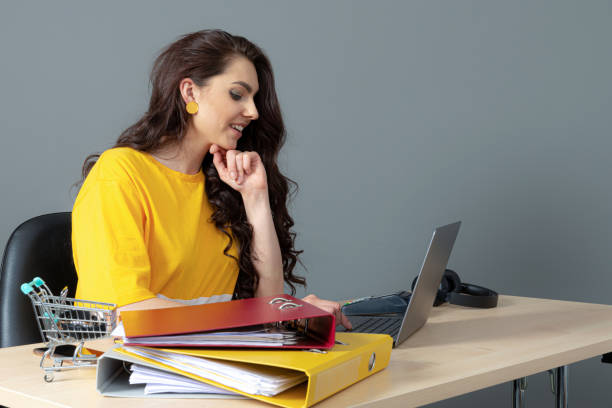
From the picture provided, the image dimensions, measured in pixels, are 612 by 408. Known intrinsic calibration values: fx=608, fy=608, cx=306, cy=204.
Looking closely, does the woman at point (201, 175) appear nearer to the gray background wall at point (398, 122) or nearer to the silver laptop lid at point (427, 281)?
the silver laptop lid at point (427, 281)

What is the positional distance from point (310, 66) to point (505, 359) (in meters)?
2.13

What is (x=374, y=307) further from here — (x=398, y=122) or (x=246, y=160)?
(x=398, y=122)

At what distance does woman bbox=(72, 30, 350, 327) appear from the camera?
153cm

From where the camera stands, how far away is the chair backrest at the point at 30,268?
145 centimetres

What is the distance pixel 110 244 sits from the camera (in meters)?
1.28

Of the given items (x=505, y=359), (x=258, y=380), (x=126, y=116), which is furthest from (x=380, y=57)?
(x=258, y=380)

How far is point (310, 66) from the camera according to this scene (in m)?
2.94

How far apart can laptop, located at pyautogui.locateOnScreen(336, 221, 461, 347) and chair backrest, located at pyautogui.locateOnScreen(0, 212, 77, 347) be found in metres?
0.73

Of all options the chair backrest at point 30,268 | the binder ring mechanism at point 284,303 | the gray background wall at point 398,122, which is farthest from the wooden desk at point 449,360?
the gray background wall at point 398,122

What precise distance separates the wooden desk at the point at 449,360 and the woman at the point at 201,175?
481mm

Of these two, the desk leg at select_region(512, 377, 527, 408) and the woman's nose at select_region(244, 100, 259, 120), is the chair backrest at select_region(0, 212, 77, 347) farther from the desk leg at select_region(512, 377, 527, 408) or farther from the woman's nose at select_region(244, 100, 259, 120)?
the desk leg at select_region(512, 377, 527, 408)

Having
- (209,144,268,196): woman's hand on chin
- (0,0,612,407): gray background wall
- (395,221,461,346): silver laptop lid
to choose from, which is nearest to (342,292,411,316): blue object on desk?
(395,221,461,346): silver laptop lid

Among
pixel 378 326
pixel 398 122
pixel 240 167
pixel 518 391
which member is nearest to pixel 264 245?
pixel 240 167

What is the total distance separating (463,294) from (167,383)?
3.53 feet
